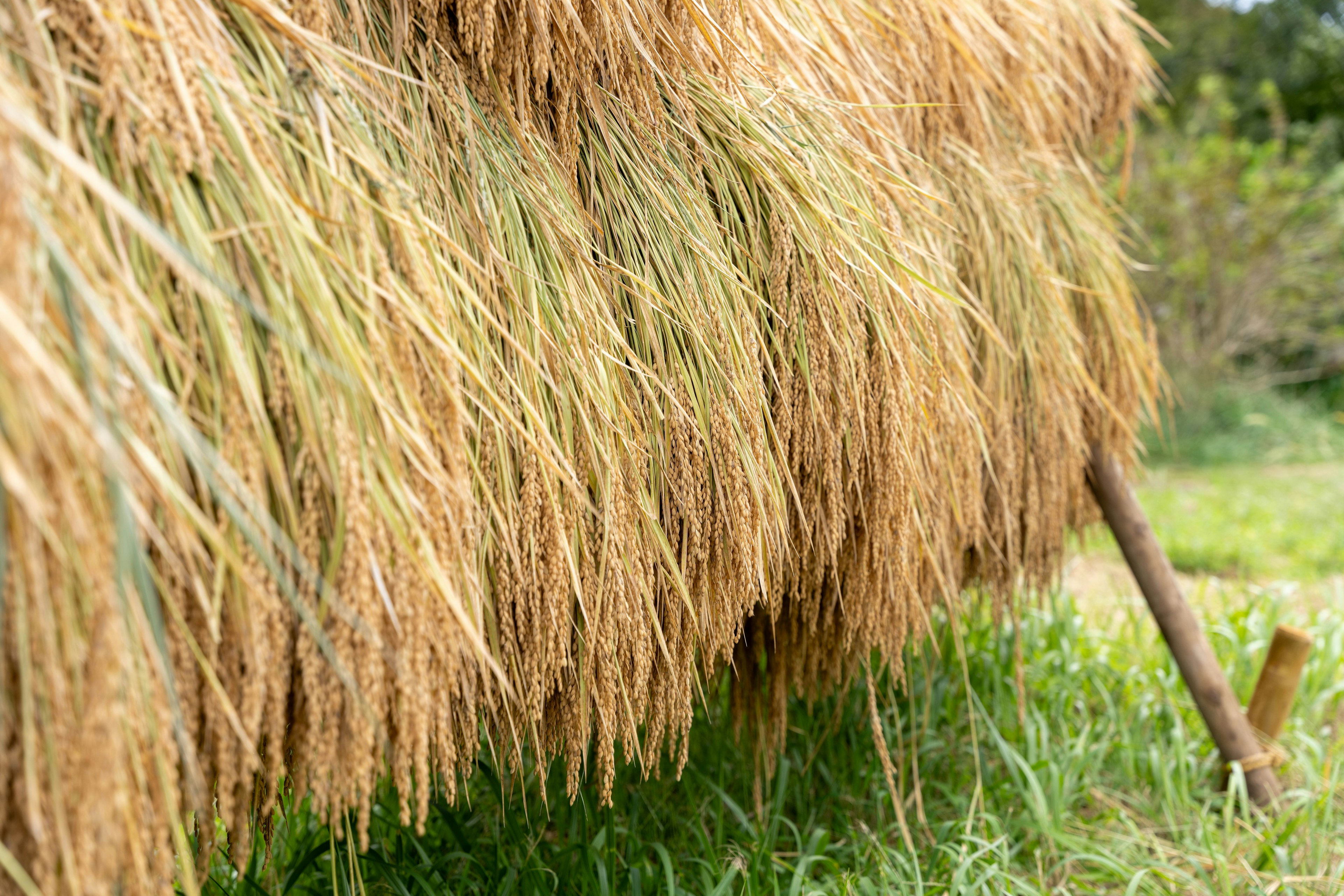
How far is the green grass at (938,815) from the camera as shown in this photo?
205cm

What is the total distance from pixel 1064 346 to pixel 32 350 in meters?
1.98

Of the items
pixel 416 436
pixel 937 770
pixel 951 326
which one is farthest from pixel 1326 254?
pixel 416 436

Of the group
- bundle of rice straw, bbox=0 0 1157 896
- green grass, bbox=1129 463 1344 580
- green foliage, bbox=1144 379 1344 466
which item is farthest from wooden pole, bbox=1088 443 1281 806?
green foliage, bbox=1144 379 1344 466

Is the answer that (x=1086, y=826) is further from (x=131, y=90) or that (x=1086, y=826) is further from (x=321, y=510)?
(x=131, y=90)

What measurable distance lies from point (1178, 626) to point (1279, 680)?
1.24 ft

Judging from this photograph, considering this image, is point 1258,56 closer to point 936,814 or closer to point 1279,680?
point 1279,680

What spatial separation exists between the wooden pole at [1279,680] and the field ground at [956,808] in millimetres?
128

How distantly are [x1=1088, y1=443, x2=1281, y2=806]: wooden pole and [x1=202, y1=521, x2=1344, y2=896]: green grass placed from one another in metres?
0.13

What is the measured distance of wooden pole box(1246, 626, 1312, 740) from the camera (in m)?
2.69

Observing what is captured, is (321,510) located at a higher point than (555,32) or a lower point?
lower

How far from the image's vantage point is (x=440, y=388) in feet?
3.02

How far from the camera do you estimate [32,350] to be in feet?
1.80

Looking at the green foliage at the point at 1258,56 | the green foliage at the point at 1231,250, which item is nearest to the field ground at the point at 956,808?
the green foliage at the point at 1231,250

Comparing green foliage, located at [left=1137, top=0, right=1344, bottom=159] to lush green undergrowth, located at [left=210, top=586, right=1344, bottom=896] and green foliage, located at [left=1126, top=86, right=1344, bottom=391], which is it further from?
lush green undergrowth, located at [left=210, top=586, right=1344, bottom=896]
